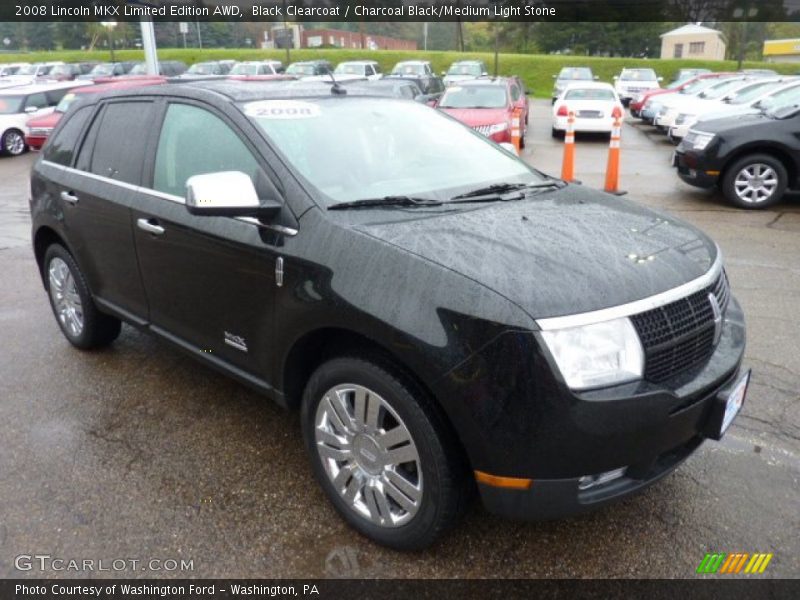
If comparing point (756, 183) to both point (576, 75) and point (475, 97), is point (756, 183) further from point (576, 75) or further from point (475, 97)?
point (576, 75)

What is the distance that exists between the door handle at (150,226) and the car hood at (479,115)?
28.5 feet

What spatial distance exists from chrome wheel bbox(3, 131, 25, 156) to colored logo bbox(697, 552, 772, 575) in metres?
17.0

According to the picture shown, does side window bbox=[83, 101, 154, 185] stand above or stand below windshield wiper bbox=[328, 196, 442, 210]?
above

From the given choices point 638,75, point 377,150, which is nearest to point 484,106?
point 377,150

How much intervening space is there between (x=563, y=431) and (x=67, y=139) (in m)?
3.71

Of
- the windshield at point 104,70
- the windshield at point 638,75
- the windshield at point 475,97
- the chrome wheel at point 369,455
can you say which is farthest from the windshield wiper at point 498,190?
the windshield at point 104,70

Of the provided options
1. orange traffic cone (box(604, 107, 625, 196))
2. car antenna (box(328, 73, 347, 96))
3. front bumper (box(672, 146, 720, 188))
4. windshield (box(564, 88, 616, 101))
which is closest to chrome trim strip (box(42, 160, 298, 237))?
car antenna (box(328, 73, 347, 96))

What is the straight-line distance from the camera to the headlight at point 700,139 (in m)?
8.60

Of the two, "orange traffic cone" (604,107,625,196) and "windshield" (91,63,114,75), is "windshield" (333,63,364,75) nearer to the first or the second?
"windshield" (91,63,114,75)

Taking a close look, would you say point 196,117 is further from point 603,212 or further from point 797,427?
point 797,427

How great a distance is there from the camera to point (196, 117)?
128 inches

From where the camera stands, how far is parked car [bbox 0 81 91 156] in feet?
50.0

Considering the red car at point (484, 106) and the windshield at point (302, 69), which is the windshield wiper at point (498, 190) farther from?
the windshield at point (302, 69)

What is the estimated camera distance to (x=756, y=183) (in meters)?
8.42
